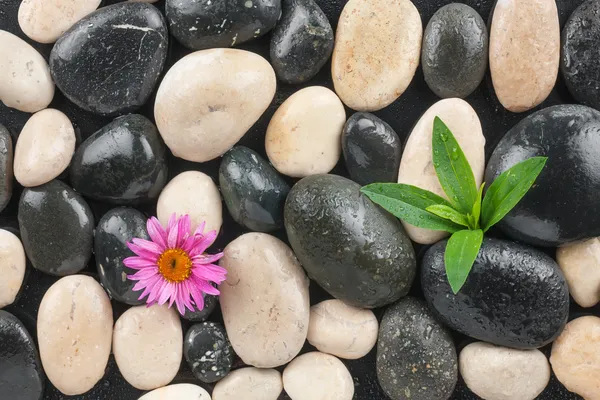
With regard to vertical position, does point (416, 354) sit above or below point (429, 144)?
below

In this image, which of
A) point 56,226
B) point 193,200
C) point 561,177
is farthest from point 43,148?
point 561,177

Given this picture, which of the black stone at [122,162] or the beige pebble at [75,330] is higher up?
the black stone at [122,162]

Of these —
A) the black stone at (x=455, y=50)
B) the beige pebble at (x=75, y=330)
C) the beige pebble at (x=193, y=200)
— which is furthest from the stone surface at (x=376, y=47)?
the beige pebble at (x=75, y=330)

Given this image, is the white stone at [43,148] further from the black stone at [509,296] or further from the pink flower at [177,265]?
the black stone at [509,296]

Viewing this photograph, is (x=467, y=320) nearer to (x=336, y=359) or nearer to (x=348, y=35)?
(x=336, y=359)

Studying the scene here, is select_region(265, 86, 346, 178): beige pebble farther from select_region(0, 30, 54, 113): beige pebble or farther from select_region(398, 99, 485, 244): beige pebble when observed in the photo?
select_region(0, 30, 54, 113): beige pebble

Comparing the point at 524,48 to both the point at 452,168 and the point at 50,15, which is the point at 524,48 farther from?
the point at 50,15

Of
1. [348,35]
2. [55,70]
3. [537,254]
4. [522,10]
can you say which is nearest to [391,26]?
[348,35]
